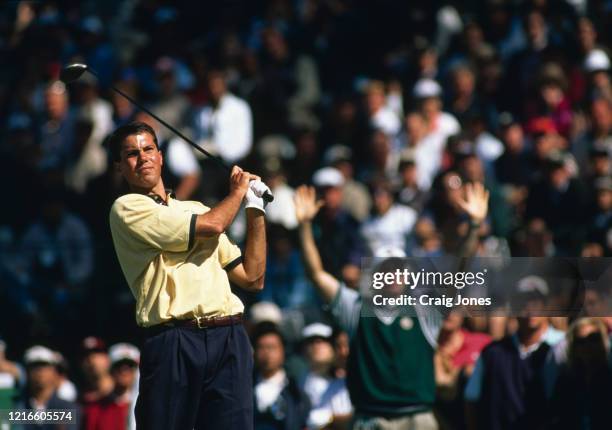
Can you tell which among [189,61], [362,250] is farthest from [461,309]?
[189,61]

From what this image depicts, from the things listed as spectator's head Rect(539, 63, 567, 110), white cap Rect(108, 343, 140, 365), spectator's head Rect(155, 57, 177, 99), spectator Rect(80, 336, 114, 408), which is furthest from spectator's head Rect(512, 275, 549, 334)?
spectator's head Rect(155, 57, 177, 99)

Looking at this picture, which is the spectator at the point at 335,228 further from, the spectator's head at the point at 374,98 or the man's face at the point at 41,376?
the man's face at the point at 41,376

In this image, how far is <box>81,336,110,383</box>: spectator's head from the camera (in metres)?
12.1

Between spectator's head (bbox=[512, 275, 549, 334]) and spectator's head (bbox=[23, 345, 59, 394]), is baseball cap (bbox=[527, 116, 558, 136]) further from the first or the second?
spectator's head (bbox=[23, 345, 59, 394])

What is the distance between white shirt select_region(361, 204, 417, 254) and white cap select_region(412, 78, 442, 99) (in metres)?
2.05

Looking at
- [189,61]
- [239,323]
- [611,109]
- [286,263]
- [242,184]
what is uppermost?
[189,61]

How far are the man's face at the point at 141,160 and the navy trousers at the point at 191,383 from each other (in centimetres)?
81

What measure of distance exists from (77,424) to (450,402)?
2876mm

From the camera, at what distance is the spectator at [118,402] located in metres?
11.2

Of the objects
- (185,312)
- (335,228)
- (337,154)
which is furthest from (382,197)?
(185,312)

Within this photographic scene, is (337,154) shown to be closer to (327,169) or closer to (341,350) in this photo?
(327,169)

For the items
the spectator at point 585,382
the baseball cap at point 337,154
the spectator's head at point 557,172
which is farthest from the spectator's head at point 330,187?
the spectator at point 585,382

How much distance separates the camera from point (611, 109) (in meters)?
14.0

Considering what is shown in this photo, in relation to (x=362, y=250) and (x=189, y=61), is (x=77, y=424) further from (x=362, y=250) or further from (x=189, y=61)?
(x=189, y=61)
